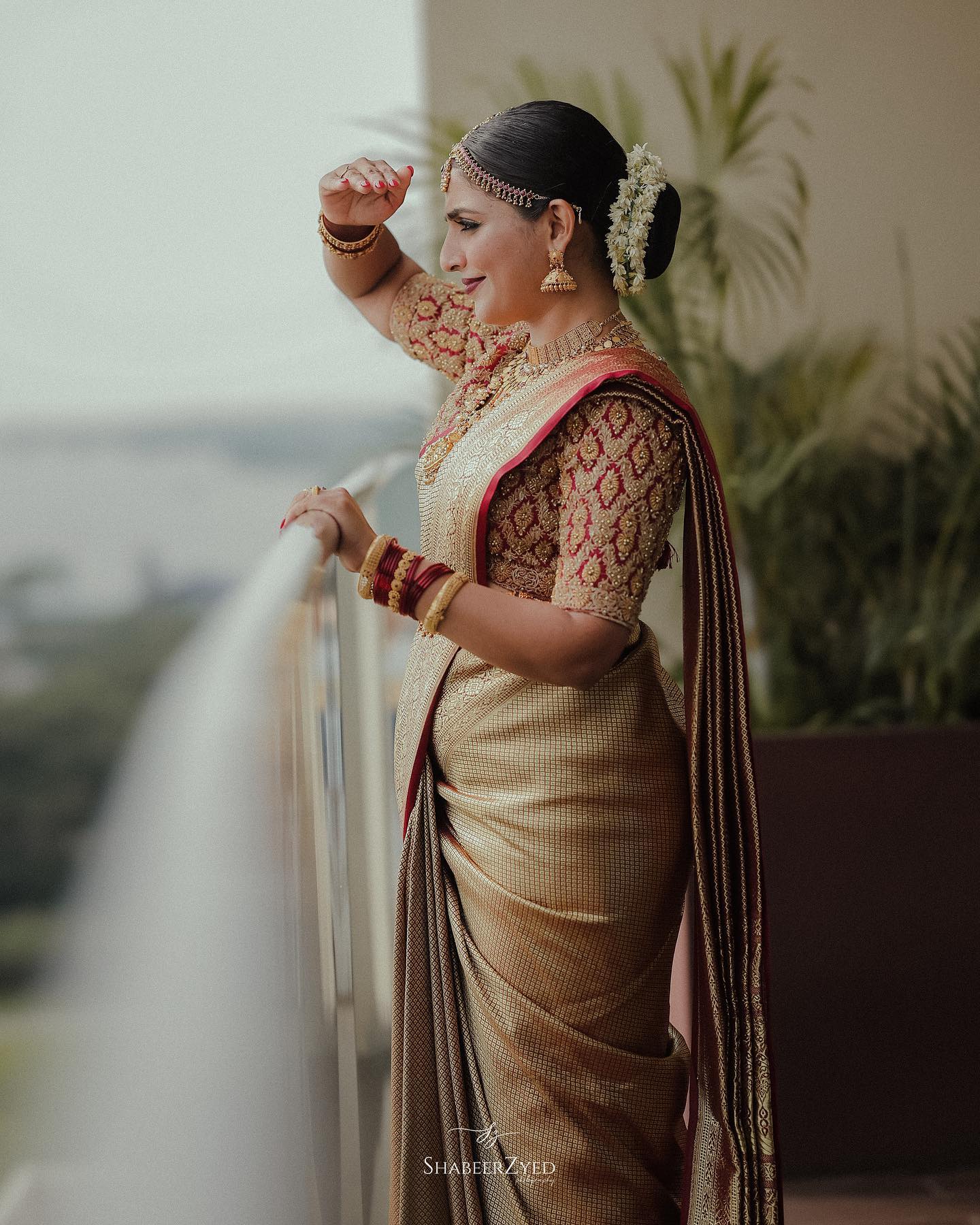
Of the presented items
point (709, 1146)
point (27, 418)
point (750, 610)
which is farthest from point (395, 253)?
point (27, 418)

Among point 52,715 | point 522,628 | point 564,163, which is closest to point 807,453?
point 564,163

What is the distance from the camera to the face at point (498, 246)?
1191 mm

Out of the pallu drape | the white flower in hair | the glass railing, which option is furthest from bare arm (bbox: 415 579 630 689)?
the white flower in hair

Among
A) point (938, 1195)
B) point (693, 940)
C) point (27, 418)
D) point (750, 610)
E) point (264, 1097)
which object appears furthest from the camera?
point (27, 418)

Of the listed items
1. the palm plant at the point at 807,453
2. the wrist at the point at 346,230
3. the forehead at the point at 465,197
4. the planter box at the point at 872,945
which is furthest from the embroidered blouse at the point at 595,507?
the palm plant at the point at 807,453

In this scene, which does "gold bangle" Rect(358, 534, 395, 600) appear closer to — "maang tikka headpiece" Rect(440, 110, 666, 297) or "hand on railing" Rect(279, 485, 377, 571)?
"hand on railing" Rect(279, 485, 377, 571)

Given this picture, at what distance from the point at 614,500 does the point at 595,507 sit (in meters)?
0.02

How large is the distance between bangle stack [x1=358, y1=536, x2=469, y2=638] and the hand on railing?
10 mm

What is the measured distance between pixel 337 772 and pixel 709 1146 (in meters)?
0.53

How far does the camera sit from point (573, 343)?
1.24 meters

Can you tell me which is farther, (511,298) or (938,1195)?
(938,1195)

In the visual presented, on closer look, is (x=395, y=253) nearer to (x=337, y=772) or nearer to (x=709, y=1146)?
(x=337, y=772)

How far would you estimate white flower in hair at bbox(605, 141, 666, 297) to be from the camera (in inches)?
46.5

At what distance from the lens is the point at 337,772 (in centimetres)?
137
